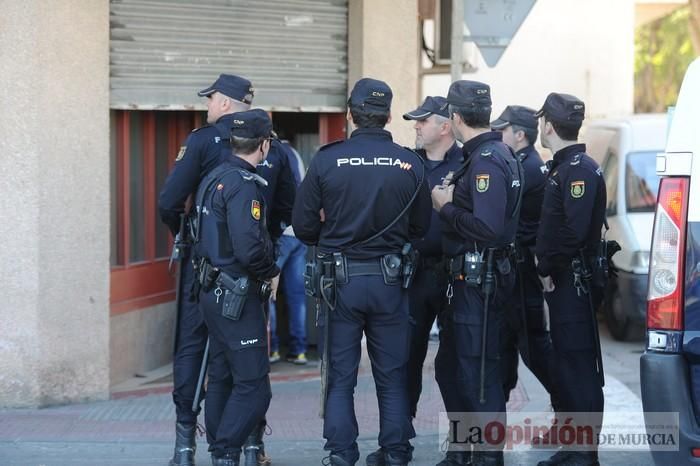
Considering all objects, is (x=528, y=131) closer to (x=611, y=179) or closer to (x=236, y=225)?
(x=236, y=225)

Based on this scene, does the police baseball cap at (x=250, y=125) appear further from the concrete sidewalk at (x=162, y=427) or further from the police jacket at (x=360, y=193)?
the concrete sidewalk at (x=162, y=427)

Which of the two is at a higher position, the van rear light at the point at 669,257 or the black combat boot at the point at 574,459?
the van rear light at the point at 669,257

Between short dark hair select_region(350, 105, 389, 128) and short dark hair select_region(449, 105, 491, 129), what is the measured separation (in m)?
0.45

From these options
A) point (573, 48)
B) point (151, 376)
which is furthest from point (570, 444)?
point (573, 48)

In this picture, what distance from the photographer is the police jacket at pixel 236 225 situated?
19.5 feet

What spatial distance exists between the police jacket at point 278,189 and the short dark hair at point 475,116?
108 cm

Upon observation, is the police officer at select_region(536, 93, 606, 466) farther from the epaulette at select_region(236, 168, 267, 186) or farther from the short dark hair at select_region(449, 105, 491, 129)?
the epaulette at select_region(236, 168, 267, 186)

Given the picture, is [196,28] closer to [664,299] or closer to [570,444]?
[570,444]

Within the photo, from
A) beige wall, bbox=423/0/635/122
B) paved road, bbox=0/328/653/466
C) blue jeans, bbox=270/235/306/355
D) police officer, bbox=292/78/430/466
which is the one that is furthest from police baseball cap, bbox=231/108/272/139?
beige wall, bbox=423/0/635/122

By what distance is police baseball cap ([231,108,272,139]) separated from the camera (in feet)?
20.0

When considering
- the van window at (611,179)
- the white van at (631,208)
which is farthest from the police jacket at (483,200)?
the van window at (611,179)

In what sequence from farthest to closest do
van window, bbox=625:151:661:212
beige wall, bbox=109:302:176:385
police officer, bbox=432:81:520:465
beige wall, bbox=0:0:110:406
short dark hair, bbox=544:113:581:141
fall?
van window, bbox=625:151:661:212 → beige wall, bbox=109:302:176:385 → beige wall, bbox=0:0:110:406 → short dark hair, bbox=544:113:581:141 → police officer, bbox=432:81:520:465

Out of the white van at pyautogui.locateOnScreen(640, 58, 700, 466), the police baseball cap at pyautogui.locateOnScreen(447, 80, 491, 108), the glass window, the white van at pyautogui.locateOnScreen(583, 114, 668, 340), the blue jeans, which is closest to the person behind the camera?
the white van at pyautogui.locateOnScreen(640, 58, 700, 466)

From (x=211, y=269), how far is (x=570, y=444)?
2409mm
